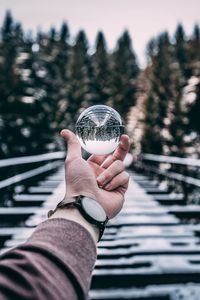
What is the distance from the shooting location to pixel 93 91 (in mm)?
52219

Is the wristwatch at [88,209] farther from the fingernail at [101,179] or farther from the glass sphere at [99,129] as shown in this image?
the glass sphere at [99,129]

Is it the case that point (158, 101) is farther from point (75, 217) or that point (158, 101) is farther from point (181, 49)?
point (75, 217)

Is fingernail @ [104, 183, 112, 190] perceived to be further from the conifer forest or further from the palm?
the conifer forest

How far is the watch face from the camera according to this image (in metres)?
1.31

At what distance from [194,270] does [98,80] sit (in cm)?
4968

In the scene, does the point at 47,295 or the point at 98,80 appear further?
the point at 98,80

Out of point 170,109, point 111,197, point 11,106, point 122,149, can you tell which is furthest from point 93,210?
point 170,109

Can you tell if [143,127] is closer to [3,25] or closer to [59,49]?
[59,49]

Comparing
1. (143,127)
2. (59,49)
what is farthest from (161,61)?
(59,49)

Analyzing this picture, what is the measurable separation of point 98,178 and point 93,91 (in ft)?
168

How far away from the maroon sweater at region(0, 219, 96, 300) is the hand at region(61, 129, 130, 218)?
483 millimetres

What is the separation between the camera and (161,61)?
1784 inches

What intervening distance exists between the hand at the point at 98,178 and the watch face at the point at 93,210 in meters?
0.12

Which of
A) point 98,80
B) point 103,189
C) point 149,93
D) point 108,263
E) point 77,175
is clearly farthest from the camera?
point 98,80
